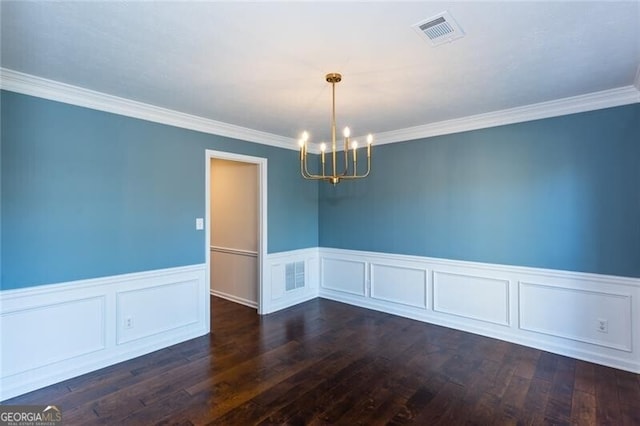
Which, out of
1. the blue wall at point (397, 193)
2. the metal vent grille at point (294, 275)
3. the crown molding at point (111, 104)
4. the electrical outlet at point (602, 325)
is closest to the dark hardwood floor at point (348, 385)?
the electrical outlet at point (602, 325)

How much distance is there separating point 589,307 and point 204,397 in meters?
3.77

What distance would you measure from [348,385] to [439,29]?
281cm

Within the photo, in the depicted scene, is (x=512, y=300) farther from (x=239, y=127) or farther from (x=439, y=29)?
(x=239, y=127)

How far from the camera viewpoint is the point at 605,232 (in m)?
3.10

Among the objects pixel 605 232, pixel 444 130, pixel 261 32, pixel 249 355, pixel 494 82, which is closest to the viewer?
pixel 261 32

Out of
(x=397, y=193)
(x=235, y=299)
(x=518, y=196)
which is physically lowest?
(x=235, y=299)

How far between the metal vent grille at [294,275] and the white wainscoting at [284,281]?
0.04 metres

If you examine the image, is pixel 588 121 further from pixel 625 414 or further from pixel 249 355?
pixel 249 355

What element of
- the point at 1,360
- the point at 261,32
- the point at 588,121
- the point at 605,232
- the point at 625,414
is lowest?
the point at 625,414

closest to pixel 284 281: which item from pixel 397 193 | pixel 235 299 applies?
pixel 235 299

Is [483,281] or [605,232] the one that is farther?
[483,281]

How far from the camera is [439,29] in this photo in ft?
6.40

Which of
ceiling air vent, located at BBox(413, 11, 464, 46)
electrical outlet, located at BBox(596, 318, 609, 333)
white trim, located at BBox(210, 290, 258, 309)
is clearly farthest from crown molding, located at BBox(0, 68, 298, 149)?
electrical outlet, located at BBox(596, 318, 609, 333)

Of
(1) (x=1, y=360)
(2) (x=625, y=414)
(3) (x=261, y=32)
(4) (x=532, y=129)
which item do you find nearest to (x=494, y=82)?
(4) (x=532, y=129)
